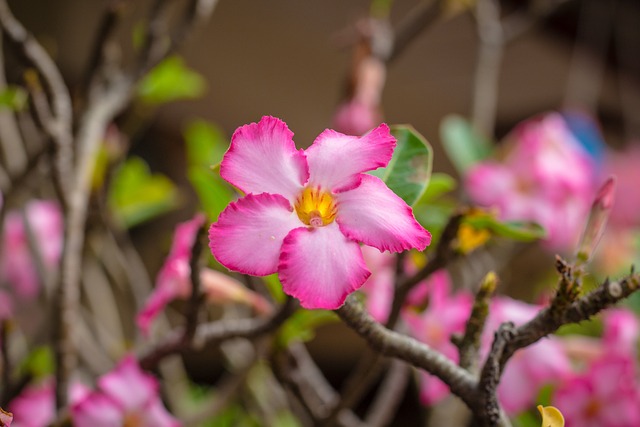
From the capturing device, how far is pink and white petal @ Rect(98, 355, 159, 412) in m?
0.49

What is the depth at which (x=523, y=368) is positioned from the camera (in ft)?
1.82

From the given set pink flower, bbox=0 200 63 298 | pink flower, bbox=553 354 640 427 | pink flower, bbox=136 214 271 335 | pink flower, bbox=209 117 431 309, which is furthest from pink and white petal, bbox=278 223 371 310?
pink flower, bbox=0 200 63 298

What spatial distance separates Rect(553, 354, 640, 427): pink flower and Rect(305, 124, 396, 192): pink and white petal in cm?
32

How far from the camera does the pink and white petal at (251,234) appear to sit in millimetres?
258

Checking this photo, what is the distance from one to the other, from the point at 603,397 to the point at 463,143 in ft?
1.37

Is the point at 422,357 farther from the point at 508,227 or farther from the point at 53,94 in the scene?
the point at 53,94

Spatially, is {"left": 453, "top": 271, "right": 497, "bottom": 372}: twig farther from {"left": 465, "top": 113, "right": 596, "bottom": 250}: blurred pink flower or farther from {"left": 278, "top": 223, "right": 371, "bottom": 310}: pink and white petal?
{"left": 465, "top": 113, "right": 596, "bottom": 250}: blurred pink flower

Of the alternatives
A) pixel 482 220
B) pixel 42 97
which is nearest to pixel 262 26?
pixel 42 97

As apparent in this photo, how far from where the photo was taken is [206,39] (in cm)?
163

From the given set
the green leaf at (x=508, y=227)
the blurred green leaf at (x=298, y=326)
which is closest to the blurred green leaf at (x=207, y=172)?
the blurred green leaf at (x=298, y=326)

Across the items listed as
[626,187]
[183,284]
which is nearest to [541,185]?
[183,284]

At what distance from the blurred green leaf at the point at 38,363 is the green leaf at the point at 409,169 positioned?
1.05 feet

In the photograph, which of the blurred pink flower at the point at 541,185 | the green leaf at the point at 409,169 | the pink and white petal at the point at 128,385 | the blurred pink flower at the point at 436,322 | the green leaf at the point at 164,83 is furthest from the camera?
the green leaf at the point at 164,83

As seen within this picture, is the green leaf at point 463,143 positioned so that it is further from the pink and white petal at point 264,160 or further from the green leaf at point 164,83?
the pink and white petal at point 264,160
